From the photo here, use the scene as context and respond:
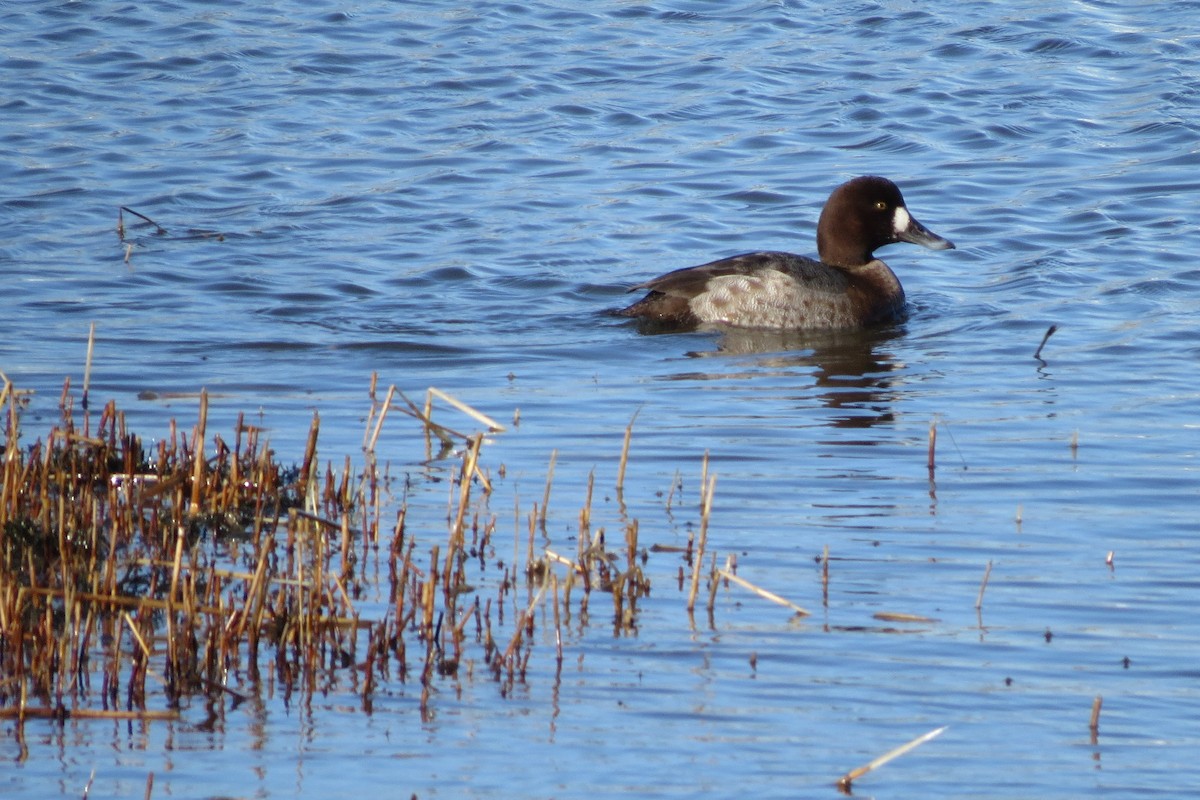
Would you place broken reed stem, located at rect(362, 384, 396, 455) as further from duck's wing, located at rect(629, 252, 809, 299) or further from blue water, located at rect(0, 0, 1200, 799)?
duck's wing, located at rect(629, 252, 809, 299)

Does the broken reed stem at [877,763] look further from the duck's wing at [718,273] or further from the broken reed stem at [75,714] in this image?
the duck's wing at [718,273]

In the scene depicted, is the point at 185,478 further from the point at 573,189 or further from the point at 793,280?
the point at 573,189

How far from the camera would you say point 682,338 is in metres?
11.8

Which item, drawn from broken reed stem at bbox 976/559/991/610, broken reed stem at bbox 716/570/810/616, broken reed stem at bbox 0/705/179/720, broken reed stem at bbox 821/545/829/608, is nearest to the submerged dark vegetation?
broken reed stem at bbox 0/705/179/720

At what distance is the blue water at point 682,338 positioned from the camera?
4.91 meters

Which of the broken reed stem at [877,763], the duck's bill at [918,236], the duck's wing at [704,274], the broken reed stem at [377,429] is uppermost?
the duck's bill at [918,236]

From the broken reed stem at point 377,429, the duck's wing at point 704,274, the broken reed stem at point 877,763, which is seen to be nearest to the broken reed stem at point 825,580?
the broken reed stem at point 877,763

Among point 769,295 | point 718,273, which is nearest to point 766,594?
point 718,273

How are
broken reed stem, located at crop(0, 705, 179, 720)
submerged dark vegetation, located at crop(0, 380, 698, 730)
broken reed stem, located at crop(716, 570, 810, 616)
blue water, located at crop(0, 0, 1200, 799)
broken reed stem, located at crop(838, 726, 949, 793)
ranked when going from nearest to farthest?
broken reed stem, located at crop(838, 726, 949, 793) < broken reed stem, located at crop(0, 705, 179, 720) < blue water, located at crop(0, 0, 1200, 799) < submerged dark vegetation, located at crop(0, 380, 698, 730) < broken reed stem, located at crop(716, 570, 810, 616)

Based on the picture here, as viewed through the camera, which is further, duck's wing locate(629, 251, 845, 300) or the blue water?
duck's wing locate(629, 251, 845, 300)

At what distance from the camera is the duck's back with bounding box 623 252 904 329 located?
39.0 ft

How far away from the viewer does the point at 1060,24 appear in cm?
2047

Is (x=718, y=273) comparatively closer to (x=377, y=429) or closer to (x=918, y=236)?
(x=918, y=236)

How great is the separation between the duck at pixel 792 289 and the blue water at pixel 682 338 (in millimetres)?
219
